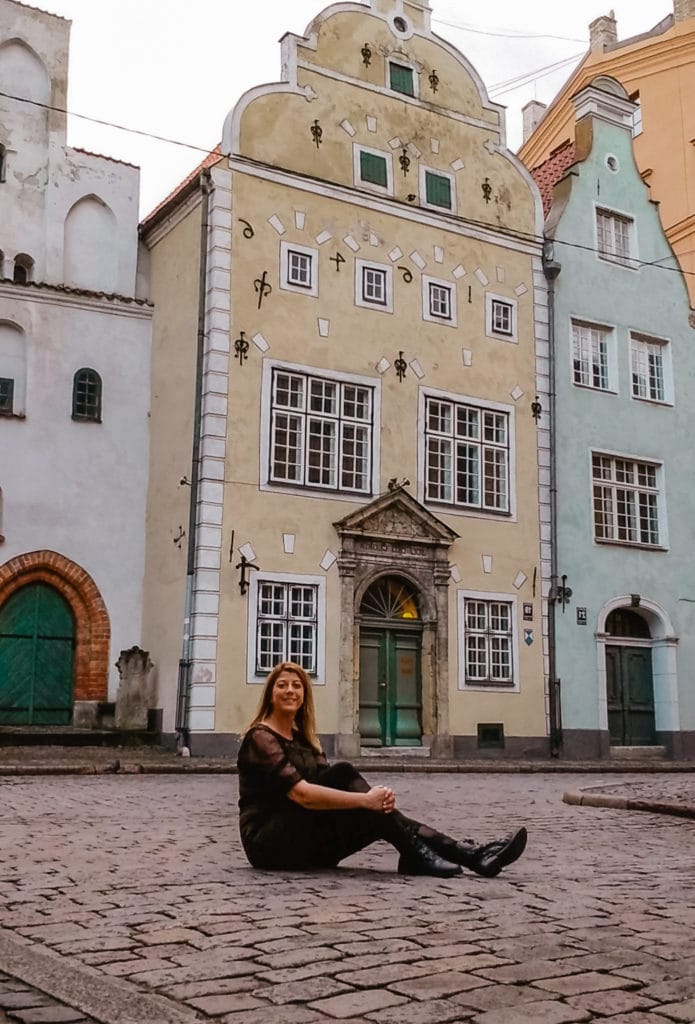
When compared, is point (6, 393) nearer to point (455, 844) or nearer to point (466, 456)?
point (466, 456)

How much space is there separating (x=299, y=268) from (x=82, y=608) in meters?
7.80

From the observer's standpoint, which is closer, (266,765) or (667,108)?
(266,765)

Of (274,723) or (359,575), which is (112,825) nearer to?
(274,723)

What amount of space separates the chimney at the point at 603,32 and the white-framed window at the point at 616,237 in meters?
13.4

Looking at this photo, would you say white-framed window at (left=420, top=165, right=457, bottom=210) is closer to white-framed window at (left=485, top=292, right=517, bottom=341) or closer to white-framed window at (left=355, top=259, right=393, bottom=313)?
white-framed window at (left=355, top=259, right=393, bottom=313)

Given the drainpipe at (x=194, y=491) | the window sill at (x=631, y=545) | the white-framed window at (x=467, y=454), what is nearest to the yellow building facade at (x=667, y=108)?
the window sill at (x=631, y=545)

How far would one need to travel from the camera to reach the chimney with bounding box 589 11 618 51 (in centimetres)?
3838

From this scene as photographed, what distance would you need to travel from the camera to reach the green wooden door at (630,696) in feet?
82.7

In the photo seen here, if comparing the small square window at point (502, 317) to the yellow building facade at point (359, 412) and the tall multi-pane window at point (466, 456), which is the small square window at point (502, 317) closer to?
the yellow building facade at point (359, 412)

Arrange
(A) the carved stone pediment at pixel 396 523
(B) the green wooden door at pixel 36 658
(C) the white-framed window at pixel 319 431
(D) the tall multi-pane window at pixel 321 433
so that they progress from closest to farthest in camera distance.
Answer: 1. (B) the green wooden door at pixel 36 658
2. (C) the white-framed window at pixel 319 431
3. (D) the tall multi-pane window at pixel 321 433
4. (A) the carved stone pediment at pixel 396 523

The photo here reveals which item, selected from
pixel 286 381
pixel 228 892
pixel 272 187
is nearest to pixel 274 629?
pixel 286 381

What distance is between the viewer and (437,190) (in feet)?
81.4

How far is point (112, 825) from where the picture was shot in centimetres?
948

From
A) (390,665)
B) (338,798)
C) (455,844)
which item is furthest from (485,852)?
(390,665)
